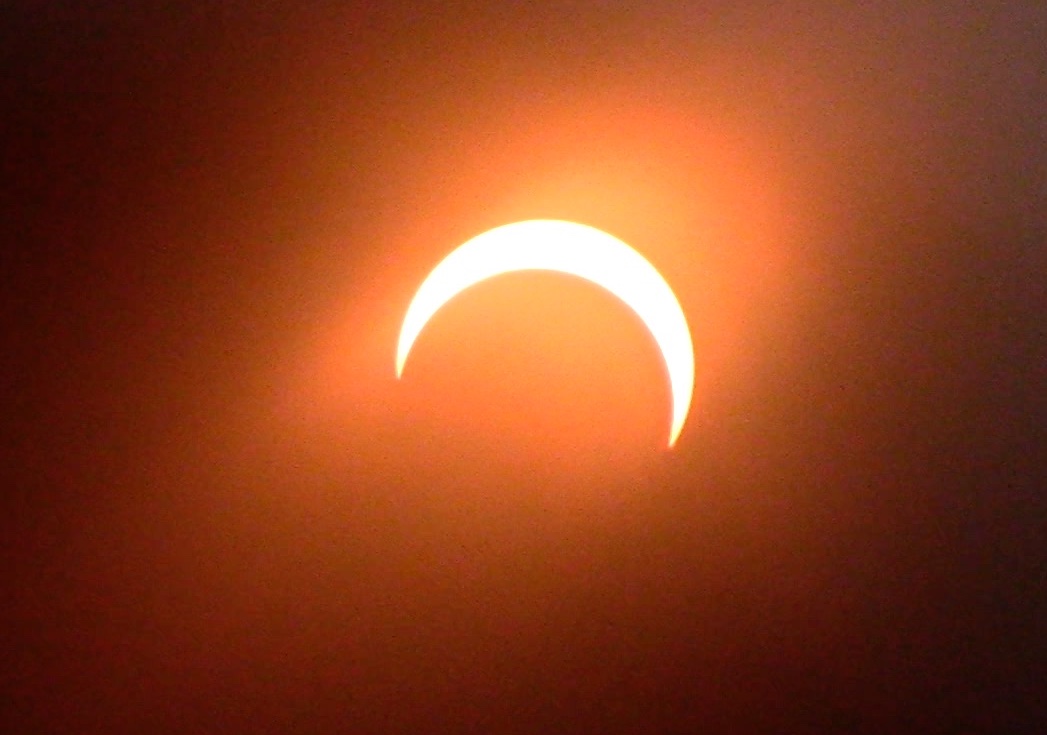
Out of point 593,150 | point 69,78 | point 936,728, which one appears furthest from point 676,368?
point 69,78

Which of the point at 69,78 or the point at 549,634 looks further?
the point at 549,634

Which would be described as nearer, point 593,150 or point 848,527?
point 593,150

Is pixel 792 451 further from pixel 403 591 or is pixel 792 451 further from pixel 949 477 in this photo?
Answer: pixel 403 591

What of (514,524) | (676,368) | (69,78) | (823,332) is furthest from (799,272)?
(69,78)

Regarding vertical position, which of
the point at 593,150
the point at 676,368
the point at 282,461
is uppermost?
the point at 593,150

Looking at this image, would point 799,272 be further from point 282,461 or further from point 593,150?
point 282,461

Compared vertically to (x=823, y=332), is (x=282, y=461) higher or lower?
lower
